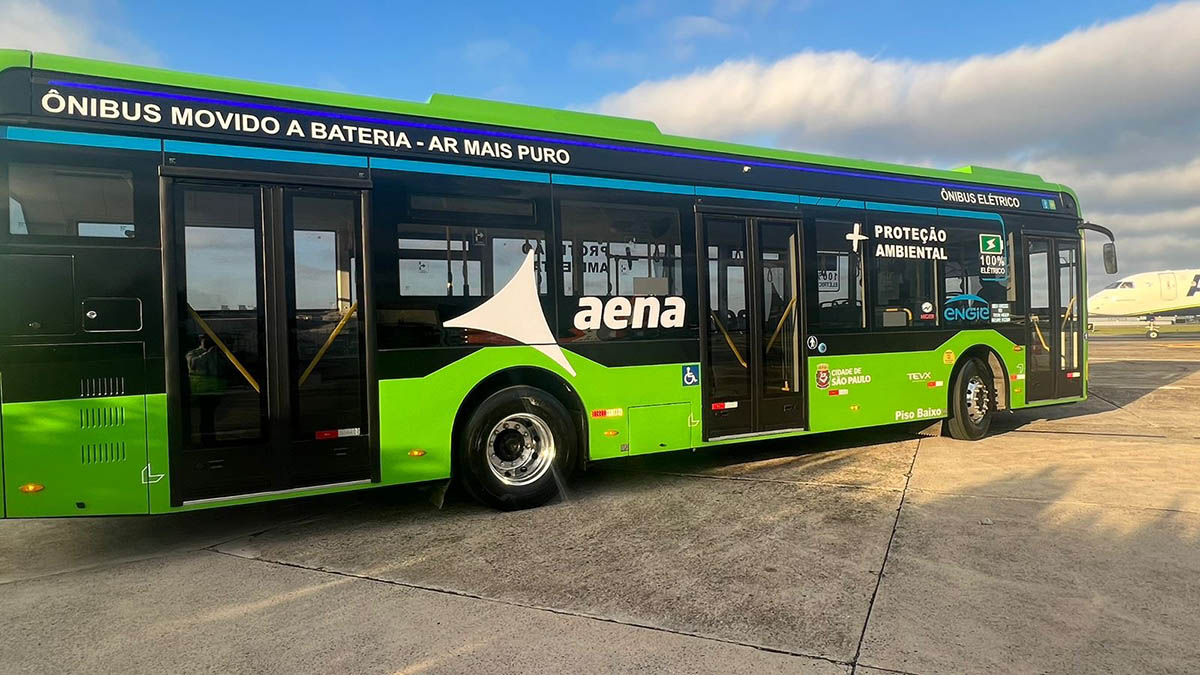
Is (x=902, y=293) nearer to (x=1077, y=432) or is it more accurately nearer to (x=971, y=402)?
(x=971, y=402)

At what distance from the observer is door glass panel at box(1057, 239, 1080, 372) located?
9688mm

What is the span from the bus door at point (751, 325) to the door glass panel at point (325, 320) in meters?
A: 3.37

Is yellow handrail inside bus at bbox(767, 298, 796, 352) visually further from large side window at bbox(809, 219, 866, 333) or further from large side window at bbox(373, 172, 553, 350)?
large side window at bbox(373, 172, 553, 350)

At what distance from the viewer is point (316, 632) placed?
3.68 metres

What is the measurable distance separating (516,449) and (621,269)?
1939 mm

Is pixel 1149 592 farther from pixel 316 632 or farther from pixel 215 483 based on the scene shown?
pixel 215 483

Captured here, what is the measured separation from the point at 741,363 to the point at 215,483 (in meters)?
4.89

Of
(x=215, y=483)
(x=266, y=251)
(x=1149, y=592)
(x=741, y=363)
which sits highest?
(x=266, y=251)

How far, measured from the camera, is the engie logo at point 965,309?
28.6ft

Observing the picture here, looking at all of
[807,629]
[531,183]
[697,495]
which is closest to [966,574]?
[807,629]

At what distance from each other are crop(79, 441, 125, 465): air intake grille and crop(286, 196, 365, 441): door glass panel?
1.09 m

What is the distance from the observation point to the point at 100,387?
4.54 m

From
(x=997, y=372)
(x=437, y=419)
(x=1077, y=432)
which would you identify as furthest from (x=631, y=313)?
(x=1077, y=432)

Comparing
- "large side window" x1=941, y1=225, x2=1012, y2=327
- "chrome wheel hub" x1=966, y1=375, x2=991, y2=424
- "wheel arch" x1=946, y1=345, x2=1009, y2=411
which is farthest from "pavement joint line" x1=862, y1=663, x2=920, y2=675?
"wheel arch" x1=946, y1=345, x2=1009, y2=411
